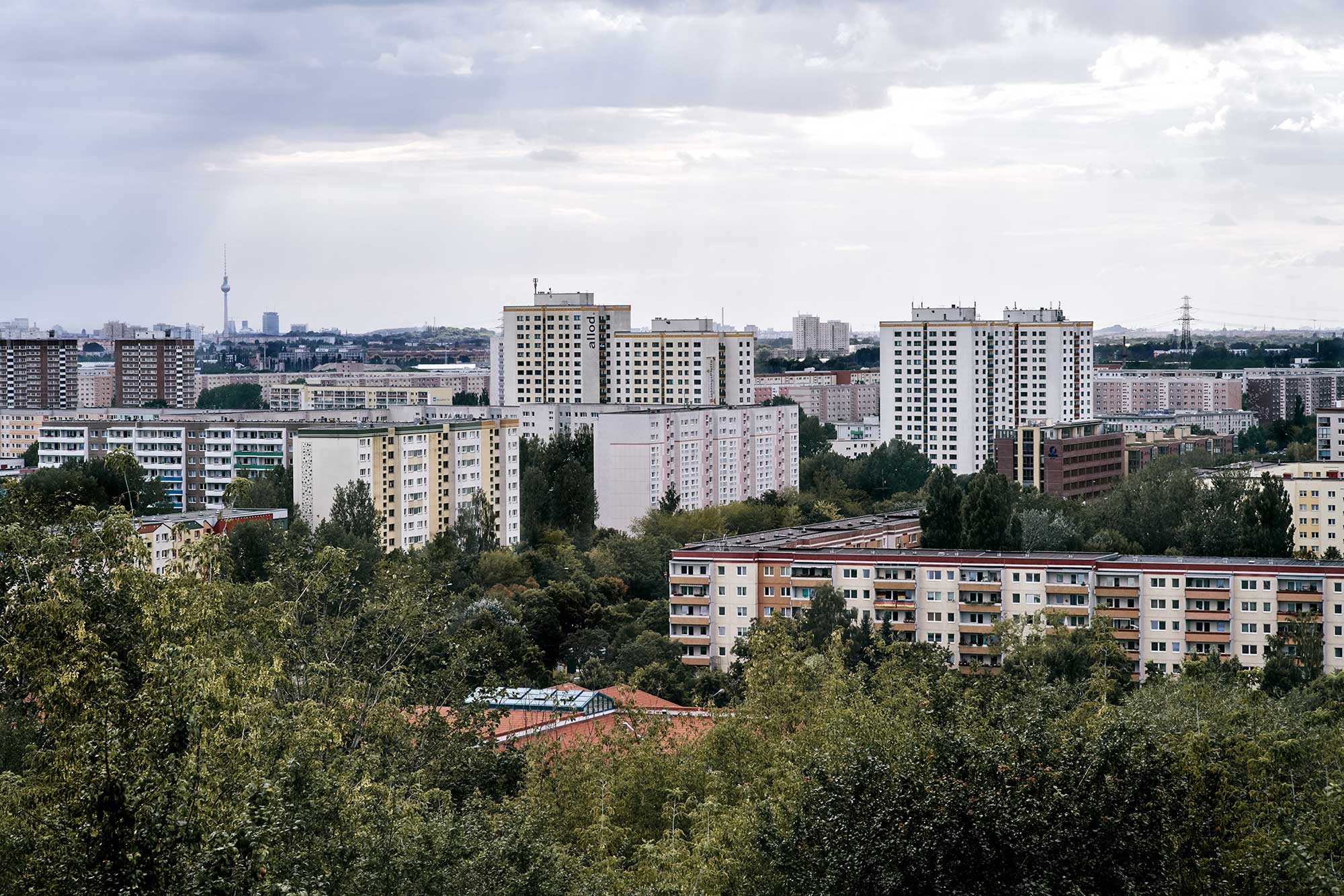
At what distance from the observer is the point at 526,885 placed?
1058 cm

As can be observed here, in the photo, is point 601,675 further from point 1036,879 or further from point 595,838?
point 1036,879

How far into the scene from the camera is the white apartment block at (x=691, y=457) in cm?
4822

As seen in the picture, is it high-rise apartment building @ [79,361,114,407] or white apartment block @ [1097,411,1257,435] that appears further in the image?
high-rise apartment building @ [79,361,114,407]

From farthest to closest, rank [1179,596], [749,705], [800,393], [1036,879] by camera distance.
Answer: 1. [800,393]
2. [1179,596]
3. [749,705]
4. [1036,879]

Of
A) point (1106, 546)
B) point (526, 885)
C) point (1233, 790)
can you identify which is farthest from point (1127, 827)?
point (1106, 546)

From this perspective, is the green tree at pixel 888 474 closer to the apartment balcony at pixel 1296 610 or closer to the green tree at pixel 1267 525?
the green tree at pixel 1267 525

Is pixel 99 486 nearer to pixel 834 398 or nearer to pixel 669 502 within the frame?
pixel 669 502

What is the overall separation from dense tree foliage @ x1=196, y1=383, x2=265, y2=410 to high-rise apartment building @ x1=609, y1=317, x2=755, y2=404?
3764cm

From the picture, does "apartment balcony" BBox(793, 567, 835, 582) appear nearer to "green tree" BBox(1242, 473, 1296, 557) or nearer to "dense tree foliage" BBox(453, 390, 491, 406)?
"green tree" BBox(1242, 473, 1296, 557)

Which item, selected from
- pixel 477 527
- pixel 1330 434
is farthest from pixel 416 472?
pixel 1330 434

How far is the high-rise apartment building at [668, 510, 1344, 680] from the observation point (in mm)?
27406

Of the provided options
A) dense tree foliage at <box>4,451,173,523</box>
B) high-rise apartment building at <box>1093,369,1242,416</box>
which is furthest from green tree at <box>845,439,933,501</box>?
high-rise apartment building at <box>1093,369,1242,416</box>

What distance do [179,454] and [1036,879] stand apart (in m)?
41.4

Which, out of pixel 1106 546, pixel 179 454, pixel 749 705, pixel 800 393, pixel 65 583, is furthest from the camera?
pixel 800 393
